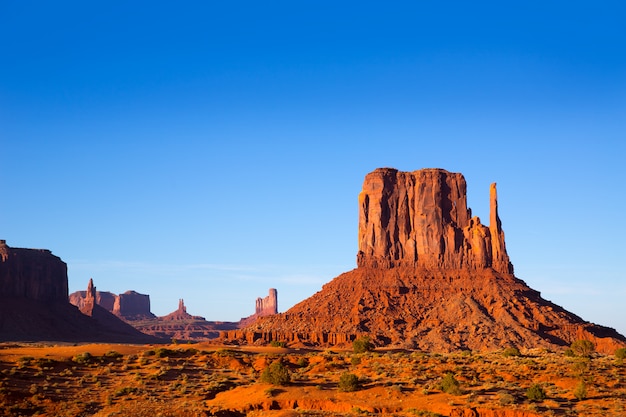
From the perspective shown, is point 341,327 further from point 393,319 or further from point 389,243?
point 389,243

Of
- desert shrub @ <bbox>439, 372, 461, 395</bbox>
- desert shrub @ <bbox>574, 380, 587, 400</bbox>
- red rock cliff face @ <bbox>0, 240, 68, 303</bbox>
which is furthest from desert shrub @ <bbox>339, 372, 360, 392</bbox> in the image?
red rock cliff face @ <bbox>0, 240, 68, 303</bbox>

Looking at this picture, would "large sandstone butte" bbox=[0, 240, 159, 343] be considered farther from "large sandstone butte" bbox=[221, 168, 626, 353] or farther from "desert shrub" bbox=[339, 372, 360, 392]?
"desert shrub" bbox=[339, 372, 360, 392]

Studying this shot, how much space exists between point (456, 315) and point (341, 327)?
56.0 feet

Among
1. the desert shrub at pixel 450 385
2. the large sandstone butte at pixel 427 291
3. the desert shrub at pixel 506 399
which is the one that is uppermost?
the large sandstone butte at pixel 427 291

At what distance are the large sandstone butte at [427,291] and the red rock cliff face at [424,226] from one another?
173mm

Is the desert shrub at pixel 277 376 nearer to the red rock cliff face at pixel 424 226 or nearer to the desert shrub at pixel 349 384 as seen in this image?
the desert shrub at pixel 349 384

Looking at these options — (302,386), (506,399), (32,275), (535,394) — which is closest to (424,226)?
(302,386)

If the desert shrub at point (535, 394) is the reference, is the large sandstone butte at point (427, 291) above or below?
above

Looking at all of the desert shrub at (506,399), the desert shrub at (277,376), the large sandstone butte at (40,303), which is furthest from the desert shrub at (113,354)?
the large sandstone butte at (40,303)

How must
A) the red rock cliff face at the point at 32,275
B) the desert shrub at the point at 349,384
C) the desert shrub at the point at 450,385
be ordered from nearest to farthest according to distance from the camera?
1. the desert shrub at the point at 450,385
2. the desert shrub at the point at 349,384
3. the red rock cliff face at the point at 32,275

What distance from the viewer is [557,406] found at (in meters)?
44.7

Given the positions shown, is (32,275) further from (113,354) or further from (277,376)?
(277,376)

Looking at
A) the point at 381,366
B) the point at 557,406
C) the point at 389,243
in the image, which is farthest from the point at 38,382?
the point at 389,243

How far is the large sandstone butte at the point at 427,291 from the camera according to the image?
10631 centimetres
